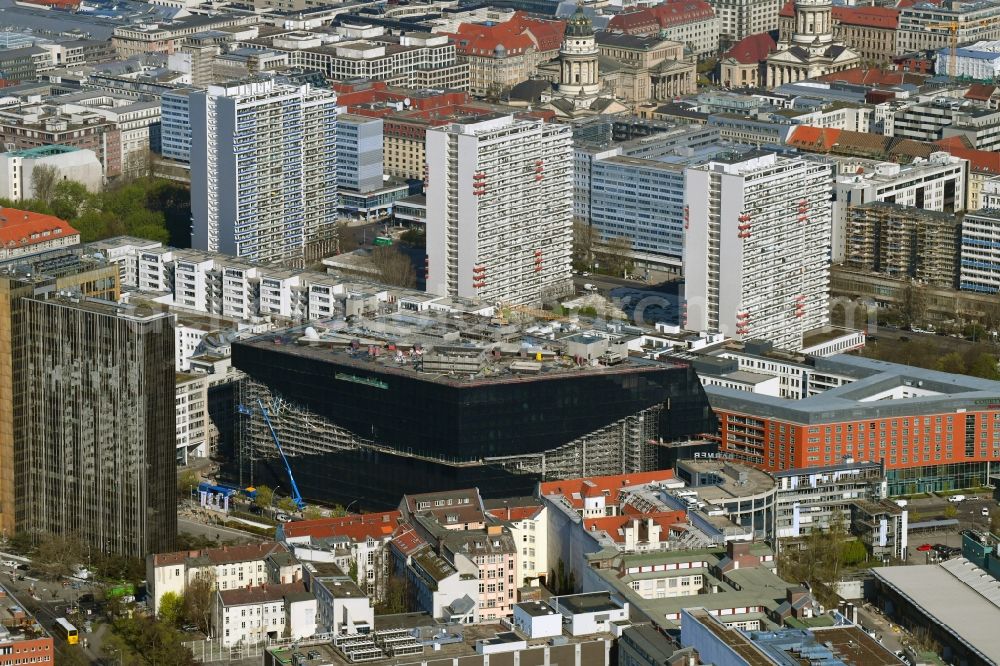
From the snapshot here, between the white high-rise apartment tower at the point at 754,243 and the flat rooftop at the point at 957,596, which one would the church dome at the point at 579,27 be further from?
the flat rooftop at the point at 957,596

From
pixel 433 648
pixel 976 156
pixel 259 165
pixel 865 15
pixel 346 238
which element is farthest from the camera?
pixel 865 15

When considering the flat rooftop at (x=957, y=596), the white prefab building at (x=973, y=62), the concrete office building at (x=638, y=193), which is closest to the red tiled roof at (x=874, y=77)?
the white prefab building at (x=973, y=62)

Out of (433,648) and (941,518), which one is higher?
(433,648)

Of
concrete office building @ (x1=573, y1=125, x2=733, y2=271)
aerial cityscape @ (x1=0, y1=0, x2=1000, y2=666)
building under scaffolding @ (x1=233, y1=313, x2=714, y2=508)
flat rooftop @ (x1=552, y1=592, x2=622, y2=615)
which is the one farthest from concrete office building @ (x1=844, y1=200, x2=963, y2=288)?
flat rooftop @ (x1=552, y1=592, x2=622, y2=615)

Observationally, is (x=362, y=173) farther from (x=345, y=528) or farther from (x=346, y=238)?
(x=345, y=528)

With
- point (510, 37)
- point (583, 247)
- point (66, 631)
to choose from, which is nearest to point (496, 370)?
point (66, 631)

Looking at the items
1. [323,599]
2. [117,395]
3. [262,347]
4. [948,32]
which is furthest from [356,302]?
[948,32]

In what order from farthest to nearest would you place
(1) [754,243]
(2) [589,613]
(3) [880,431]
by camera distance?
(1) [754,243], (3) [880,431], (2) [589,613]
